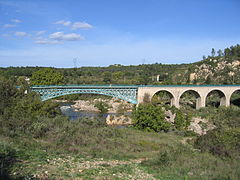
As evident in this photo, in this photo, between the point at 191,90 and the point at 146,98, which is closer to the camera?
the point at 146,98

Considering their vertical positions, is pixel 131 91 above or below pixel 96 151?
above

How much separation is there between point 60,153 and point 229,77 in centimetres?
5150

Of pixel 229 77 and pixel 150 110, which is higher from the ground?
pixel 229 77

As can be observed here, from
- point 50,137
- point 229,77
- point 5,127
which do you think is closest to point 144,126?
point 50,137

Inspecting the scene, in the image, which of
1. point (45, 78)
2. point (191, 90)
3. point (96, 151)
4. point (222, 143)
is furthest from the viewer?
point (45, 78)

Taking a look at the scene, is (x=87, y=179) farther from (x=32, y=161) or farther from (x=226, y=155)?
(x=226, y=155)

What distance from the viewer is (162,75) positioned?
2566 inches

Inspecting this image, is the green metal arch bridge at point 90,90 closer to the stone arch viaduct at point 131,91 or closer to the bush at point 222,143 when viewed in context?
the stone arch viaduct at point 131,91

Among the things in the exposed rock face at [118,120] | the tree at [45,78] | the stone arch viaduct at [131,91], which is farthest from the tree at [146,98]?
the tree at [45,78]

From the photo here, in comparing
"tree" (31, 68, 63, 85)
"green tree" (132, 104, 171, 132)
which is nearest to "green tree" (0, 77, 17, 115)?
"green tree" (132, 104, 171, 132)

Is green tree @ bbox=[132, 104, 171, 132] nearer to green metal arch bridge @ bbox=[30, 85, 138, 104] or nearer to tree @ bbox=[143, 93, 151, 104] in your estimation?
green metal arch bridge @ bbox=[30, 85, 138, 104]

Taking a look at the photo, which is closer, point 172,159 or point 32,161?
point 32,161

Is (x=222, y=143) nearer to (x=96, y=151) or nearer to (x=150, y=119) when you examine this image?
(x=96, y=151)

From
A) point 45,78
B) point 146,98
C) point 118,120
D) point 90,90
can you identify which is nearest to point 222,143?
point 118,120
